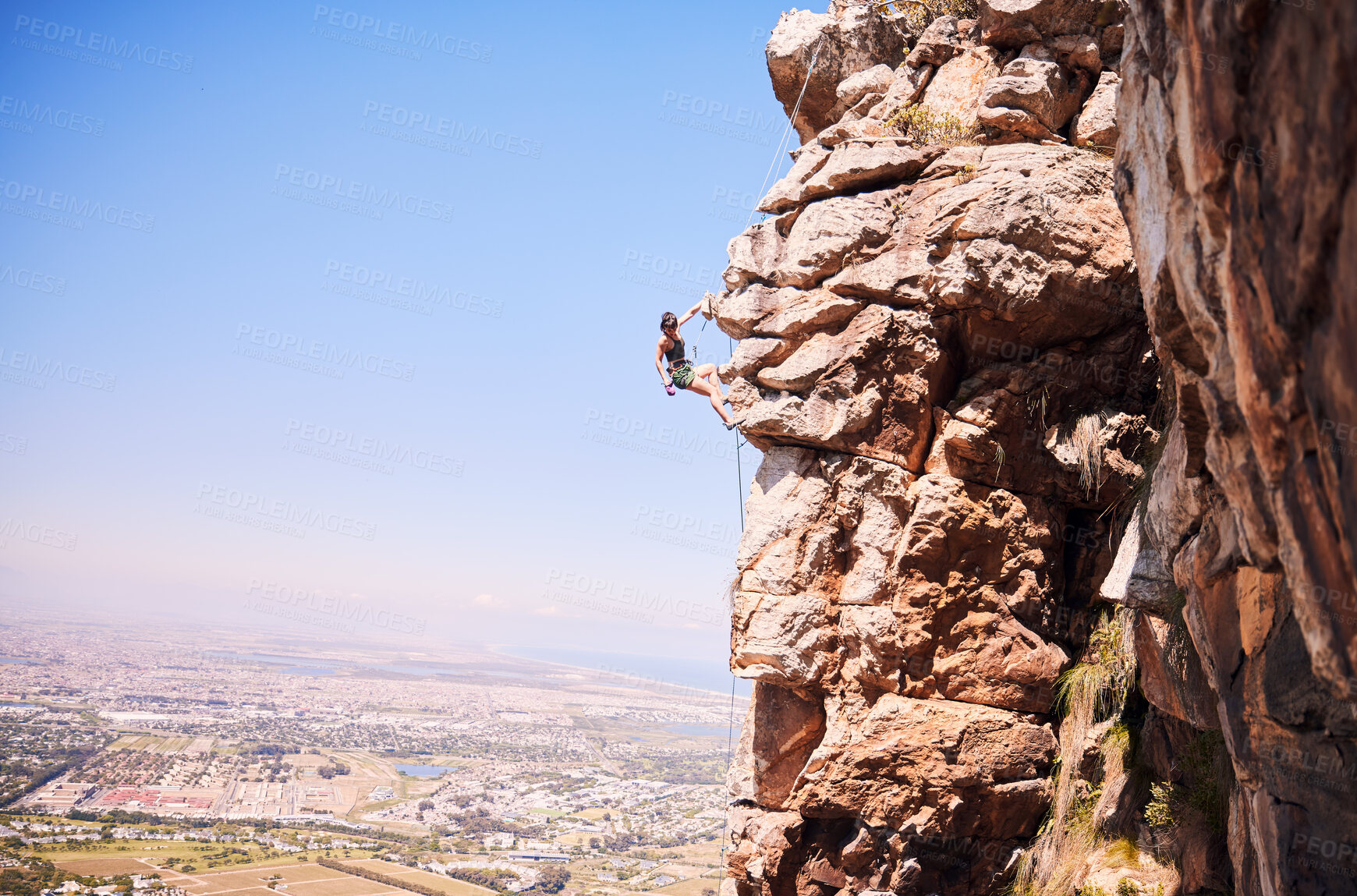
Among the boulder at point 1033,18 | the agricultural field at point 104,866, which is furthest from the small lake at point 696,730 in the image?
the boulder at point 1033,18

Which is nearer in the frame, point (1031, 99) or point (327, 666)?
point (1031, 99)

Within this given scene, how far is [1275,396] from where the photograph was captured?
3576mm

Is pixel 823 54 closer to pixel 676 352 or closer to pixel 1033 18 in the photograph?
pixel 1033 18

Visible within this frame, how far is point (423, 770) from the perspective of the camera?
5584cm

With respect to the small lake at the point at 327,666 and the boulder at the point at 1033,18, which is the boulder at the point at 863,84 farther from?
the small lake at the point at 327,666

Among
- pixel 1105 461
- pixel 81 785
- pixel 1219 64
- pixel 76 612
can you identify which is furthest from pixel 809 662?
pixel 76 612

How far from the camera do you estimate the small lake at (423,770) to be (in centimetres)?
5483

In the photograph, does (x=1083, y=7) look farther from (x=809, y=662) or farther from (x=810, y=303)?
(x=809, y=662)

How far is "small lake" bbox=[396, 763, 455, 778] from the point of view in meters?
54.8

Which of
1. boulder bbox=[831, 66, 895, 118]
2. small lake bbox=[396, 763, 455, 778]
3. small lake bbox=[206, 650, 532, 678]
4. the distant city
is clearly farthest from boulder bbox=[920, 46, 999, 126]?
small lake bbox=[206, 650, 532, 678]

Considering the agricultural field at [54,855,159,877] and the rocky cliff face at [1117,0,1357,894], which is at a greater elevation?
the rocky cliff face at [1117,0,1357,894]

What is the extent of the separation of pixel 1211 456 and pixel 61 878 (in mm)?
39960

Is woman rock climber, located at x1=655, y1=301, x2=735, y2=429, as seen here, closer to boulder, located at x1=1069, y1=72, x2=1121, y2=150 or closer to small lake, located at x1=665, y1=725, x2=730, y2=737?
boulder, located at x1=1069, y1=72, x2=1121, y2=150

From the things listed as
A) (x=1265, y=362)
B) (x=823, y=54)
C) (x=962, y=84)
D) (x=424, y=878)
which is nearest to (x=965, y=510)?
(x=962, y=84)
